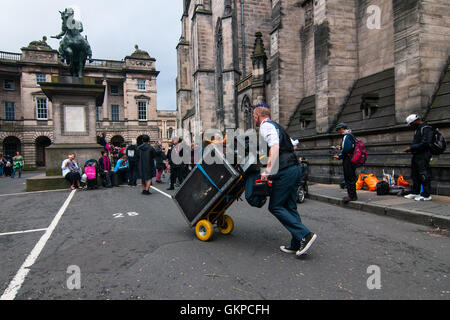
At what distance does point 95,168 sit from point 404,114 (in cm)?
1051

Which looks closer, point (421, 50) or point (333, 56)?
point (421, 50)

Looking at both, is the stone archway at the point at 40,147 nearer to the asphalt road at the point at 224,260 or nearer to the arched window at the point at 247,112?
the arched window at the point at 247,112

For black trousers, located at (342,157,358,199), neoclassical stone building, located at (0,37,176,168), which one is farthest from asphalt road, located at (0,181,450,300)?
neoclassical stone building, located at (0,37,176,168)

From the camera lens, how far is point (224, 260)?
129 inches

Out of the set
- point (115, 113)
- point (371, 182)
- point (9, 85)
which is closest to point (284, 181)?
point (371, 182)

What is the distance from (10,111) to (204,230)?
48697 mm

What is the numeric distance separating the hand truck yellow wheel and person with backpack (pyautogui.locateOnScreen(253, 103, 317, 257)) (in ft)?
3.42

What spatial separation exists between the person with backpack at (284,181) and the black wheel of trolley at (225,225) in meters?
1.10

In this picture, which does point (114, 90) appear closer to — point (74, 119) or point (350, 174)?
point (74, 119)

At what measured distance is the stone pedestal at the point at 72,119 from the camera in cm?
1087

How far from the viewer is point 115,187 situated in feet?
35.5

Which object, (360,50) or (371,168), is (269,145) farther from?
(360,50)
